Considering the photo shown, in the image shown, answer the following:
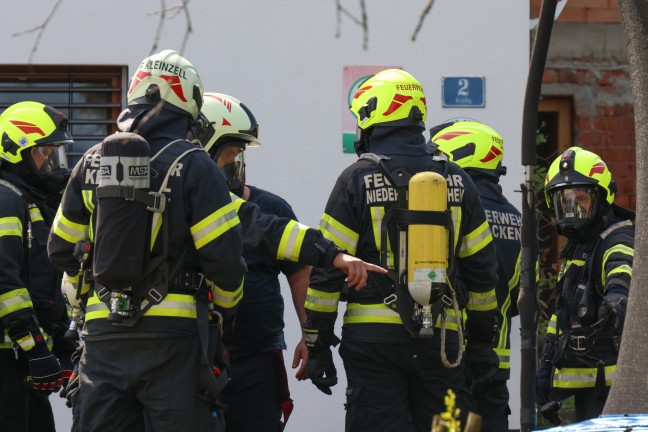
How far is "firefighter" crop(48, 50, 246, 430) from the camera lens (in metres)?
5.06

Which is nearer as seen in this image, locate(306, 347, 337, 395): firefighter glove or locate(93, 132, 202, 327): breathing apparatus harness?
locate(93, 132, 202, 327): breathing apparatus harness

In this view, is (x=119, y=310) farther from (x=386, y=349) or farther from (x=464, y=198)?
(x=464, y=198)

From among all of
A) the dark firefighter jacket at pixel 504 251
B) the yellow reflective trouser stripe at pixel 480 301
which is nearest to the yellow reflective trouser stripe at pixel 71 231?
the yellow reflective trouser stripe at pixel 480 301

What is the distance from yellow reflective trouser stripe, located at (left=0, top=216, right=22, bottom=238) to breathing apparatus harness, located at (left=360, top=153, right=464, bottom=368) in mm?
1901

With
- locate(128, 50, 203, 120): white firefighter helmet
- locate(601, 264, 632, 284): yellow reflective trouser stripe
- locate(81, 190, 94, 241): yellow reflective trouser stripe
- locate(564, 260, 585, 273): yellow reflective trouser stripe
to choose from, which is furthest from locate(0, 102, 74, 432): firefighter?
locate(601, 264, 632, 284): yellow reflective trouser stripe

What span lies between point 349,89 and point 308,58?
354 millimetres

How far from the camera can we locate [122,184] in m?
5.00

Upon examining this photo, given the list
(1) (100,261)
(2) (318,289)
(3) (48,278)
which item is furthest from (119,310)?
(3) (48,278)

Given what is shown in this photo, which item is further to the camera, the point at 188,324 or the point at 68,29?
the point at 68,29

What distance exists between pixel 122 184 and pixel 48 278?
2250 millimetres

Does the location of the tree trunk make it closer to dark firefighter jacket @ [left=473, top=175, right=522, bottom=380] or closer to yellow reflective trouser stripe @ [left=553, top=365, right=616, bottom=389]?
yellow reflective trouser stripe @ [left=553, top=365, right=616, bottom=389]

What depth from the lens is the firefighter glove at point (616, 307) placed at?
6.53 metres

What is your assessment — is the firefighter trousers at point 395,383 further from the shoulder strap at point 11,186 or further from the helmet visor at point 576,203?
the shoulder strap at point 11,186

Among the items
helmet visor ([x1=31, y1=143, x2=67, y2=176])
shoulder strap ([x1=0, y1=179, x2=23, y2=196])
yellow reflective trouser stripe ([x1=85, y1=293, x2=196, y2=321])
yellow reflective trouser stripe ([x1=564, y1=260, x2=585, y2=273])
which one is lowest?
yellow reflective trouser stripe ([x1=85, y1=293, x2=196, y2=321])
